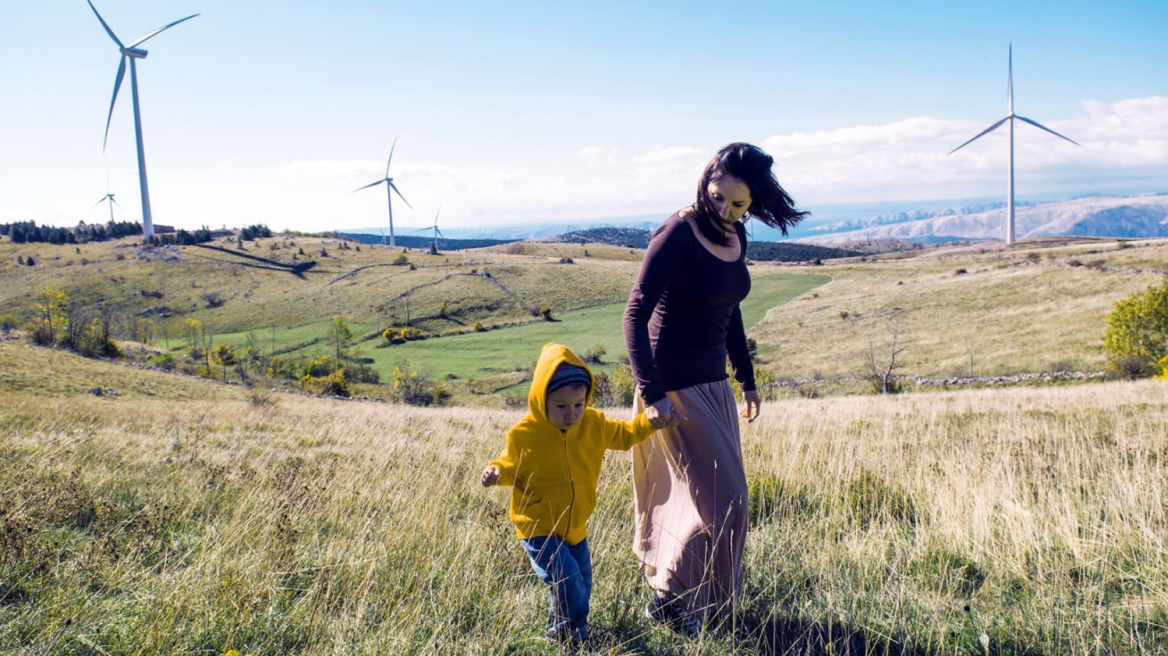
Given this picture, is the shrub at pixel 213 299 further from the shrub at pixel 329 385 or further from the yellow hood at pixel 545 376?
the yellow hood at pixel 545 376

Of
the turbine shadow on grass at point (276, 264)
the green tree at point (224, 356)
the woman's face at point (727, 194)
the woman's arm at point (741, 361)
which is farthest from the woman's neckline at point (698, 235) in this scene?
the turbine shadow on grass at point (276, 264)

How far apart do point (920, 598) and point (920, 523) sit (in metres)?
0.95

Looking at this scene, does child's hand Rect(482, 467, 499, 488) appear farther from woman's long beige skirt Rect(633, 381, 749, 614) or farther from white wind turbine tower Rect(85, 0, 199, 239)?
white wind turbine tower Rect(85, 0, 199, 239)

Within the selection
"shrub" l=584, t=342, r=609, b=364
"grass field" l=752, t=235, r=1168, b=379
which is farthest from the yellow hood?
"shrub" l=584, t=342, r=609, b=364

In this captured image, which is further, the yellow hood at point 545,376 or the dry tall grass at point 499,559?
the yellow hood at point 545,376

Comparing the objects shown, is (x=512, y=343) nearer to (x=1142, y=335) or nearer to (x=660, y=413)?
(x=1142, y=335)

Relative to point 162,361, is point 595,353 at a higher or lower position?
lower

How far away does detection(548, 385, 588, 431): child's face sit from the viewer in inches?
104

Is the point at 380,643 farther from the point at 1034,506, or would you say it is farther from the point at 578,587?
the point at 1034,506

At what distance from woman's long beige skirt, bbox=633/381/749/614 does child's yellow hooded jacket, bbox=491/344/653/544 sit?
53 centimetres

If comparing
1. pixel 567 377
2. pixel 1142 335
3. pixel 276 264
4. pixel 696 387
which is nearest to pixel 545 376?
pixel 567 377

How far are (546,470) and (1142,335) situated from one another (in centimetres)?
3215

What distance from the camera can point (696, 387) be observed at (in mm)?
3104

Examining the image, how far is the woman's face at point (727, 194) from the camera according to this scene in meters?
2.98
